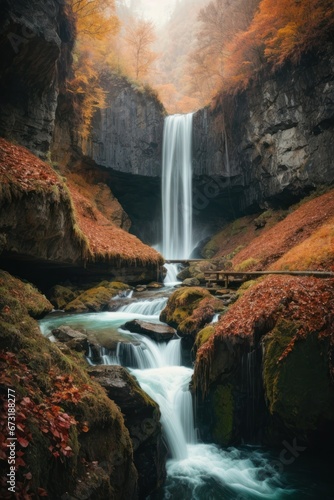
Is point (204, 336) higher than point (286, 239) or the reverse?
the reverse

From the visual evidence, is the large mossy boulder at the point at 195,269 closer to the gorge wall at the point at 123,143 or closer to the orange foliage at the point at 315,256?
the orange foliage at the point at 315,256

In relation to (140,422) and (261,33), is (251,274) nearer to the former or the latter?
(140,422)

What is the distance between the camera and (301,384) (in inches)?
204

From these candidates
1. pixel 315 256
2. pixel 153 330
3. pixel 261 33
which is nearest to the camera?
pixel 153 330

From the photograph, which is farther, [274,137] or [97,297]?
[274,137]

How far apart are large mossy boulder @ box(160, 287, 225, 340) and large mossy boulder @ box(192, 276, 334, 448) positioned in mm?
1574

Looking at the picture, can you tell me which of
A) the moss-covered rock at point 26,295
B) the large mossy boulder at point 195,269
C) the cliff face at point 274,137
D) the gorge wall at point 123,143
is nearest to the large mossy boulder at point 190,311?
the moss-covered rock at point 26,295

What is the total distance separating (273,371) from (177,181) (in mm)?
18615

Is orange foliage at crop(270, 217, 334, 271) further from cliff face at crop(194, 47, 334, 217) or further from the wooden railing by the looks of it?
cliff face at crop(194, 47, 334, 217)

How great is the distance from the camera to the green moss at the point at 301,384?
507 cm

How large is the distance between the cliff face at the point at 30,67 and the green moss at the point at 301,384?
11.0 m

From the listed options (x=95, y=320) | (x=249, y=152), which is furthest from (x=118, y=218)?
→ (x=95, y=320)

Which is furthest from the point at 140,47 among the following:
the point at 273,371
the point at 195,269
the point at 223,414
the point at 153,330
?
the point at 223,414

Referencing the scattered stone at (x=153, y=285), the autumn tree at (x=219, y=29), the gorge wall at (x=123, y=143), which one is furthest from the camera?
the autumn tree at (x=219, y=29)
